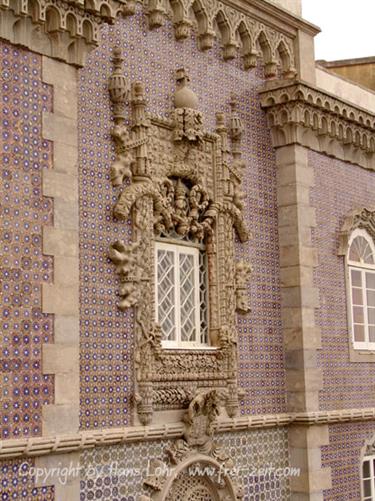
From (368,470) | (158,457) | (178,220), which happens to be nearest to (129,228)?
(178,220)

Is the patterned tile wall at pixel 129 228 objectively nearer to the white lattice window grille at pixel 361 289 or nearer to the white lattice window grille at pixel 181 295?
the white lattice window grille at pixel 181 295

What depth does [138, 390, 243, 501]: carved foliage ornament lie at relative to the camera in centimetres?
854

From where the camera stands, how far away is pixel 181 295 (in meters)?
9.32

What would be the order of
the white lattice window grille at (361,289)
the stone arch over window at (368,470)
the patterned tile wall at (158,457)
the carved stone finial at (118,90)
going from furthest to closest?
the white lattice window grille at (361,289)
the stone arch over window at (368,470)
the carved stone finial at (118,90)
the patterned tile wall at (158,457)

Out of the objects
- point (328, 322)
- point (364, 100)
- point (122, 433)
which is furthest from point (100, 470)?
point (364, 100)

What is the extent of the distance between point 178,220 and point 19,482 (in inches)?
132

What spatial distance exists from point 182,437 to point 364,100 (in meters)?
6.54

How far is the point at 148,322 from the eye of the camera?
8.65 meters

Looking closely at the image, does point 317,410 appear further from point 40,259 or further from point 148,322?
point 40,259

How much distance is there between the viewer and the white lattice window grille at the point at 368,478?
37.6ft

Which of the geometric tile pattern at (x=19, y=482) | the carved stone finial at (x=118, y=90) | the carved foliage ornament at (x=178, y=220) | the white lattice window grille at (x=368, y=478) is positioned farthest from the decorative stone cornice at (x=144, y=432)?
the carved stone finial at (x=118, y=90)

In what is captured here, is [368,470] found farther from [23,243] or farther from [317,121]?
[23,243]

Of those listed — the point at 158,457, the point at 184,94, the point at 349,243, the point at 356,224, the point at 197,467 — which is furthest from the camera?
the point at 356,224

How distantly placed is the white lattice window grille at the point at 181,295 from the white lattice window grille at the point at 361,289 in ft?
9.24
